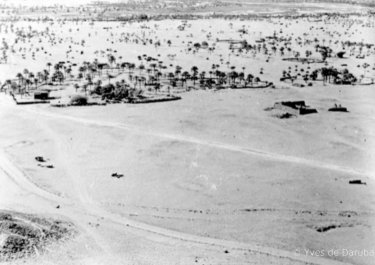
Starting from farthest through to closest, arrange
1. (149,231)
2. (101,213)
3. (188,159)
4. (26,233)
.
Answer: (188,159), (101,213), (149,231), (26,233)

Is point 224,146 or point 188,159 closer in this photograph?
point 188,159

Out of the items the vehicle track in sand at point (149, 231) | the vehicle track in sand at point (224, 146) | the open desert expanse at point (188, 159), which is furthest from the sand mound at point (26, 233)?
the vehicle track in sand at point (224, 146)

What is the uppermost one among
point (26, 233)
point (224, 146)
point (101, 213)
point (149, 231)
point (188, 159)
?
point (224, 146)

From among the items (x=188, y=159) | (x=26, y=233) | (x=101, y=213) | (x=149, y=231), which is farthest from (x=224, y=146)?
(x=26, y=233)

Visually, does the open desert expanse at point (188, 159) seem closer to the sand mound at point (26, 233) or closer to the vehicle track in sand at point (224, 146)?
the sand mound at point (26, 233)

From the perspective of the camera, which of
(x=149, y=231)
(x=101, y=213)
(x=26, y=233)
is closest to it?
(x=26, y=233)

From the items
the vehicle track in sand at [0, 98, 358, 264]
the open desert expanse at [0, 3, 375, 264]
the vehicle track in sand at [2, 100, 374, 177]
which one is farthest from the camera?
the vehicle track in sand at [2, 100, 374, 177]

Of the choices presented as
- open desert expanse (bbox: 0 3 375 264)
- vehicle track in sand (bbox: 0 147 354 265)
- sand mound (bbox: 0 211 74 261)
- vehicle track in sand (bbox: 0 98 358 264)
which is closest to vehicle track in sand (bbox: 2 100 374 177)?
vehicle track in sand (bbox: 0 98 358 264)

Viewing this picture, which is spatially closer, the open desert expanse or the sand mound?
the sand mound

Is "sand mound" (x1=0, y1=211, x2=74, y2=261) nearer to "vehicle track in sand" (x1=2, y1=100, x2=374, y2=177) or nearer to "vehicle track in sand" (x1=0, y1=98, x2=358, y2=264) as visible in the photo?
"vehicle track in sand" (x1=0, y1=98, x2=358, y2=264)

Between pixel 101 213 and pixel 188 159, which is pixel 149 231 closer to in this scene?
pixel 101 213
